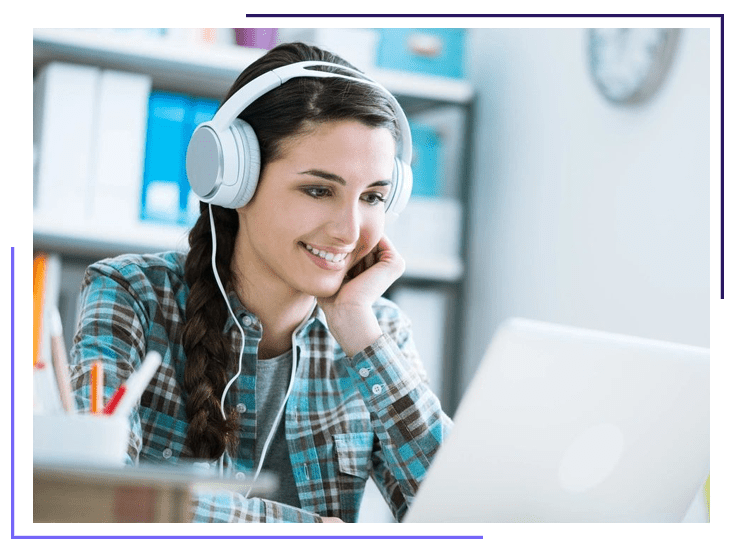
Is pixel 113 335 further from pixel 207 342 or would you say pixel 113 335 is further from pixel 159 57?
pixel 159 57

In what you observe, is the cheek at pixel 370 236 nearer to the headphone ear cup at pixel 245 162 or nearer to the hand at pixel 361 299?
the hand at pixel 361 299

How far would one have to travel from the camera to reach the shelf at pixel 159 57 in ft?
7.09

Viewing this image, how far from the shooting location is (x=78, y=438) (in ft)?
2.47

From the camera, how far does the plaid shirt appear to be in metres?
1.25

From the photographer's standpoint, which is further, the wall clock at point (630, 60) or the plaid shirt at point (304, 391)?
the wall clock at point (630, 60)

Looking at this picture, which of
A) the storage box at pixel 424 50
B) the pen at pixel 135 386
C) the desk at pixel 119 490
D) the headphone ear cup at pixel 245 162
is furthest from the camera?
the storage box at pixel 424 50

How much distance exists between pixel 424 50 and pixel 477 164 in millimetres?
356

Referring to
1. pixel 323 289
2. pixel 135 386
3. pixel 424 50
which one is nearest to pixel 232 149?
pixel 323 289

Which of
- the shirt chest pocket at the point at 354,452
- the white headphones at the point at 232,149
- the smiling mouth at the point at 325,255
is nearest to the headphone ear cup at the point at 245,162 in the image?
the white headphones at the point at 232,149

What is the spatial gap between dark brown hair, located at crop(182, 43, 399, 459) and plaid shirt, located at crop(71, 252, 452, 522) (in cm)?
3

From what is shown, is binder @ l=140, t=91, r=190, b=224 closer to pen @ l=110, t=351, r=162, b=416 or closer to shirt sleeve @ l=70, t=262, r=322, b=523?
shirt sleeve @ l=70, t=262, r=322, b=523

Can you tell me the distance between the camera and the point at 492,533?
1.05 meters

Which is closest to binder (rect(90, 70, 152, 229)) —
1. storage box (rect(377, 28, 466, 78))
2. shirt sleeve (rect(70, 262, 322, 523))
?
storage box (rect(377, 28, 466, 78))
